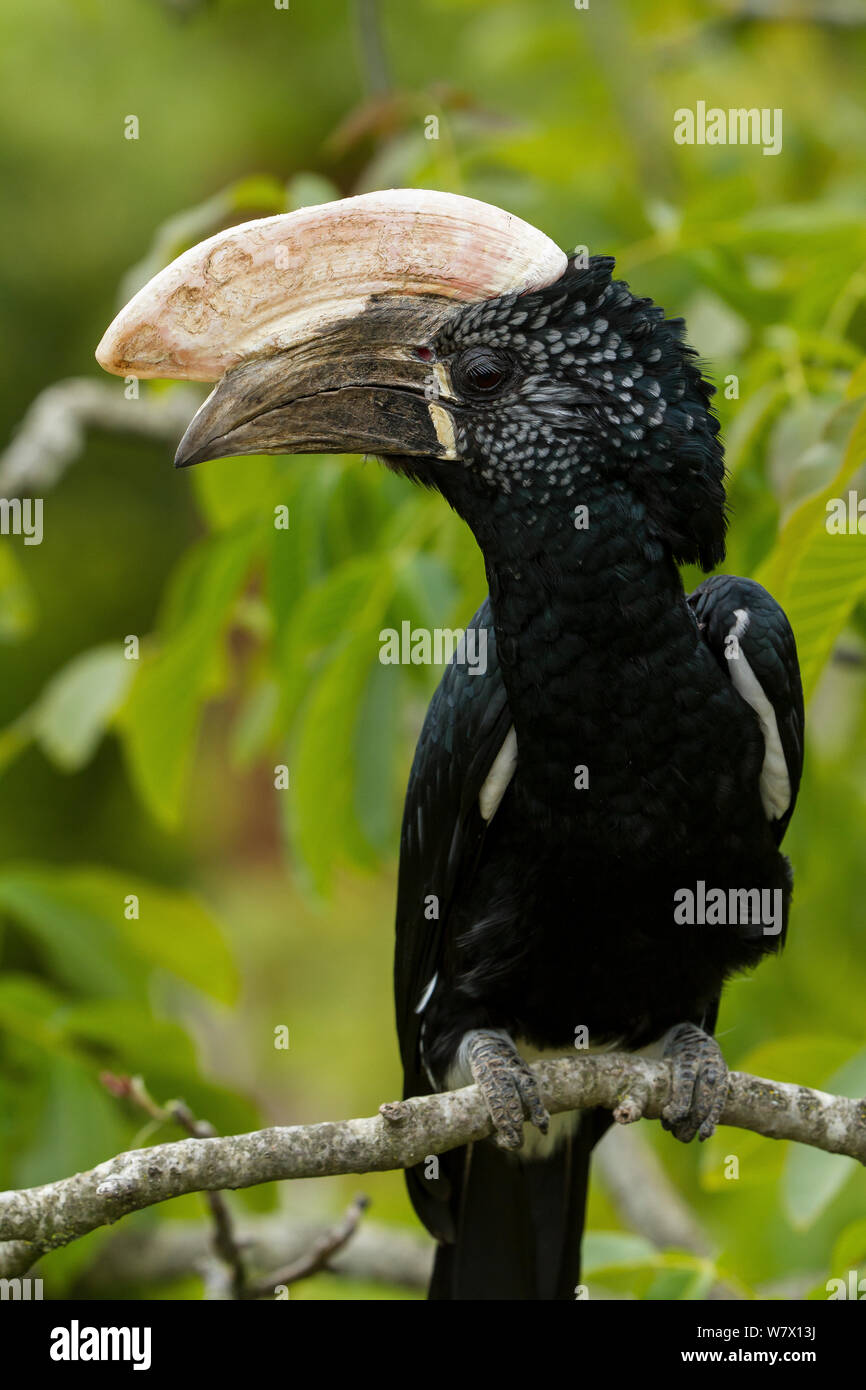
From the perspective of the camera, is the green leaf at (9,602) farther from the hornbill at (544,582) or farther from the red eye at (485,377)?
the red eye at (485,377)

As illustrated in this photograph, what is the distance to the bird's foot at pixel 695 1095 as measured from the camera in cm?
264

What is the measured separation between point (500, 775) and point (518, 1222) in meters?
1.06

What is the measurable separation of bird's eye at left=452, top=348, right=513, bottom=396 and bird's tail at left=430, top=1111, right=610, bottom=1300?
1.57 m

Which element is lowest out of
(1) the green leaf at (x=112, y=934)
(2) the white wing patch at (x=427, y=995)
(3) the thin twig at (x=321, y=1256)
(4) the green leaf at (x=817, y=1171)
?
(3) the thin twig at (x=321, y=1256)

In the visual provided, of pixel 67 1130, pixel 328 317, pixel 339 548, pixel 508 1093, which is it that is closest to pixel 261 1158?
pixel 508 1093

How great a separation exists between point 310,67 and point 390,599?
4.96 metres

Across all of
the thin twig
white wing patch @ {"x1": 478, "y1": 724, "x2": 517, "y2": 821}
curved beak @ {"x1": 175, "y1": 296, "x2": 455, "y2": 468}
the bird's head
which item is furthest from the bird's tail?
curved beak @ {"x1": 175, "y1": 296, "x2": 455, "y2": 468}

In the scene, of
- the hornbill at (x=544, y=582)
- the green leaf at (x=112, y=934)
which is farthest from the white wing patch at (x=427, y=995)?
the green leaf at (x=112, y=934)

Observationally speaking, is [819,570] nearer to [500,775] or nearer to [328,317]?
[500,775]

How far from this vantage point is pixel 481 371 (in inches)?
102

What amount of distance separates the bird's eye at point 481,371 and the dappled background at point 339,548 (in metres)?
0.48

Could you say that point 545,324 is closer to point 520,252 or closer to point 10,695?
point 520,252

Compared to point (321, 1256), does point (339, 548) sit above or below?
above

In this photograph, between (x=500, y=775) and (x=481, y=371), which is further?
(x=500, y=775)
